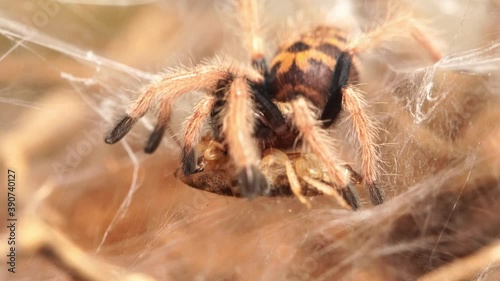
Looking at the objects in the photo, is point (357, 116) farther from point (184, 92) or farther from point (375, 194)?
point (184, 92)

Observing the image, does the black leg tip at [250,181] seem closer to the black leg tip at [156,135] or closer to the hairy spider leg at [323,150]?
the hairy spider leg at [323,150]

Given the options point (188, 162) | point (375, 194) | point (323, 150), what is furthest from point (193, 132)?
point (375, 194)

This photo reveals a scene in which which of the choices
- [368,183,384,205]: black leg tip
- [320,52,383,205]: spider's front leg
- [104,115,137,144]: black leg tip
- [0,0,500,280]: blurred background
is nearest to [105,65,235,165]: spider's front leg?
[104,115,137,144]: black leg tip

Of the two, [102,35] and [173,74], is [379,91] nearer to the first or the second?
[173,74]

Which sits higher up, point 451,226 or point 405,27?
point 405,27

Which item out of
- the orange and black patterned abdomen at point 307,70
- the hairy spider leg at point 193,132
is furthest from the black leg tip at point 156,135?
the orange and black patterned abdomen at point 307,70

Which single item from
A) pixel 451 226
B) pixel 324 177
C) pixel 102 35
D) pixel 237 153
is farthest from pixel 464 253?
pixel 102 35
